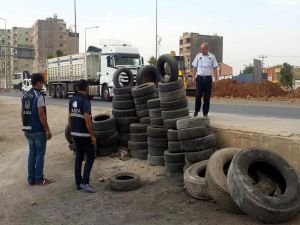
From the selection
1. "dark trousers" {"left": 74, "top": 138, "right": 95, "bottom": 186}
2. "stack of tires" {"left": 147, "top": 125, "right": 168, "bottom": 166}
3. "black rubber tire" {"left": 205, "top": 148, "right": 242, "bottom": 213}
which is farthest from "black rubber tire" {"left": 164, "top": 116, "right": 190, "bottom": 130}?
"dark trousers" {"left": 74, "top": 138, "right": 95, "bottom": 186}

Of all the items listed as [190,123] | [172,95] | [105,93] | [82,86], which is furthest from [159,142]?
[105,93]

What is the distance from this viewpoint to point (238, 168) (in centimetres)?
678

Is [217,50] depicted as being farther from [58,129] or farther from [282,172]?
[282,172]

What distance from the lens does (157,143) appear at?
32.6 ft

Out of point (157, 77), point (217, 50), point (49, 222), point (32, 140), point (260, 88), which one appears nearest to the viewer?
point (49, 222)

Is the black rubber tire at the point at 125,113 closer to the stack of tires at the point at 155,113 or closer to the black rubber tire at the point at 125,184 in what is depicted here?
the stack of tires at the point at 155,113

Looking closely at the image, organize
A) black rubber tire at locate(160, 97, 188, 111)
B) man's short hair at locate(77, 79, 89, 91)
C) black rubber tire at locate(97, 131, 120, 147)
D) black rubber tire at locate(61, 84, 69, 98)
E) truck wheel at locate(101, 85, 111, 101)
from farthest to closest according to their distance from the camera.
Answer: black rubber tire at locate(61, 84, 69, 98), truck wheel at locate(101, 85, 111, 101), black rubber tire at locate(97, 131, 120, 147), black rubber tire at locate(160, 97, 188, 111), man's short hair at locate(77, 79, 89, 91)

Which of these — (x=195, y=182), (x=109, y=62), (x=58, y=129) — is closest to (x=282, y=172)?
(x=195, y=182)

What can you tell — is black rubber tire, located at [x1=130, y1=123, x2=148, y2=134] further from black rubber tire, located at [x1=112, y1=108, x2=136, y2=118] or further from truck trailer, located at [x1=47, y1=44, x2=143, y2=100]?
truck trailer, located at [x1=47, y1=44, x2=143, y2=100]

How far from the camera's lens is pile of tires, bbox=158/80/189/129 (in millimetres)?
→ 9609

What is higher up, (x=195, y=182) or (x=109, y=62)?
(x=109, y=62)

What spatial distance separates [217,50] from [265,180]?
3884 inches

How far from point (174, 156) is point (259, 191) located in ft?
9.62

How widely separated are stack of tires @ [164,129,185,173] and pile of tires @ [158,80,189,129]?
1.21ft
